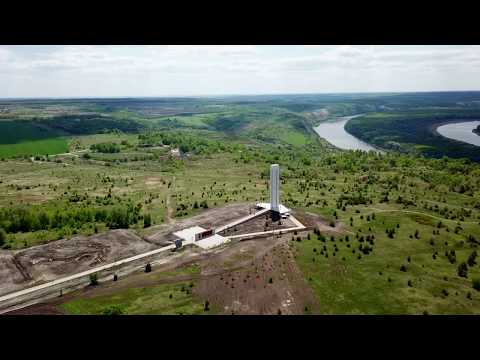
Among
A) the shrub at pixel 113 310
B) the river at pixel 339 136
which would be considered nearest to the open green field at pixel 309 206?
the shrub at pixel 113 310

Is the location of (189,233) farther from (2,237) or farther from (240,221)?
(2,237)

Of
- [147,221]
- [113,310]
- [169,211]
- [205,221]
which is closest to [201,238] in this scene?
[205,221]

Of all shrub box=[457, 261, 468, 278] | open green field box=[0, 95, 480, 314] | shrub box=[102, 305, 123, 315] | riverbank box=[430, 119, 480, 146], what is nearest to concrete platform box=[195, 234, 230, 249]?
open green field box=[0, 95, 480, 314]

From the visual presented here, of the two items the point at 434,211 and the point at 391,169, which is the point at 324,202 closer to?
the point at 434,211

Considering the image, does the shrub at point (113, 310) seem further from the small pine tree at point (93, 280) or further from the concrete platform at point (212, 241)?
the concrete platform at point (212, 241)

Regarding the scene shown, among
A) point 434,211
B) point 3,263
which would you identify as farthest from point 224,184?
point 3,263
